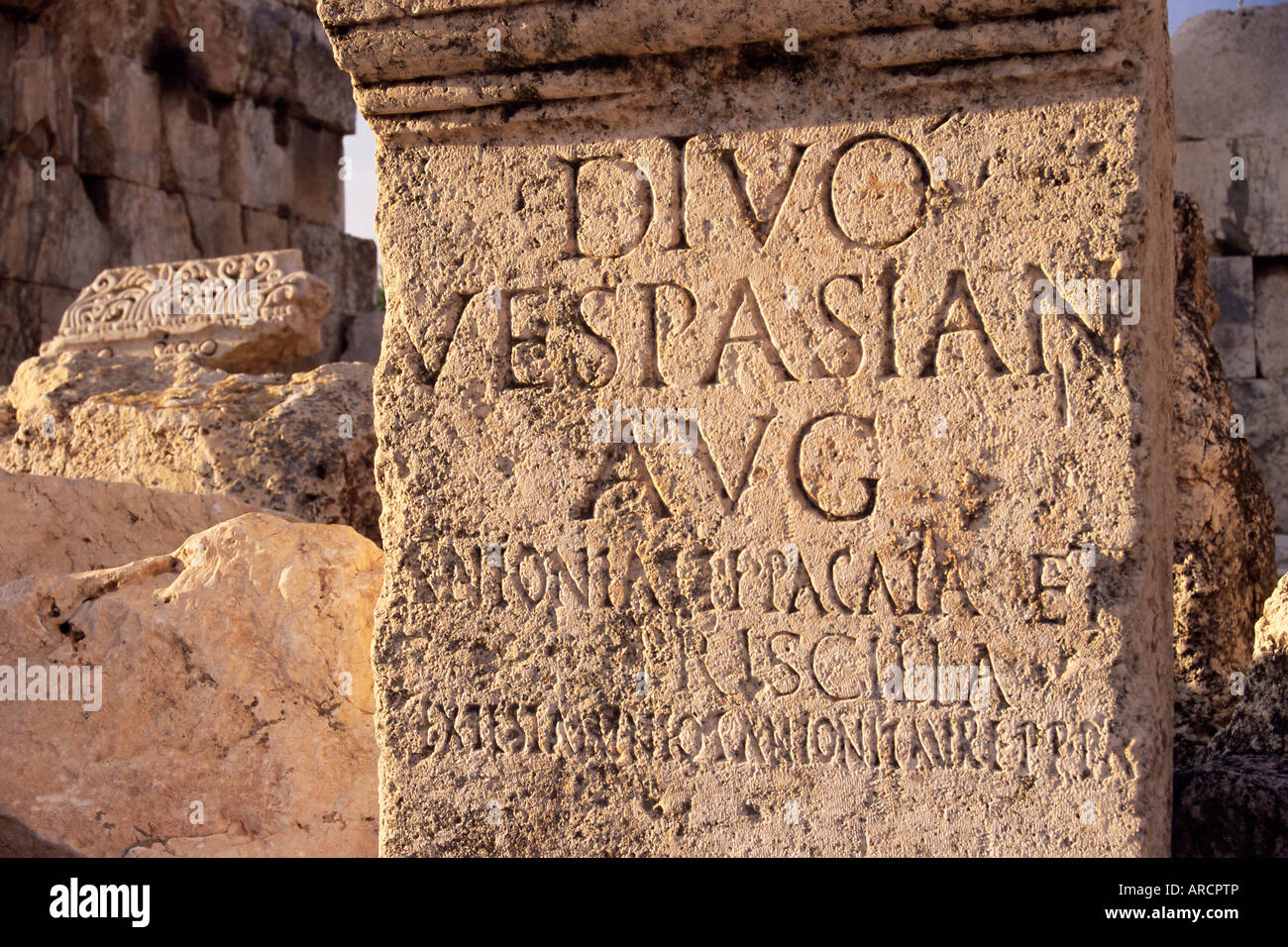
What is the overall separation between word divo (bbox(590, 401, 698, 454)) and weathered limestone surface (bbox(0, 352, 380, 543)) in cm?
168

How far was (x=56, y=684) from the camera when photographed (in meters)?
2.67

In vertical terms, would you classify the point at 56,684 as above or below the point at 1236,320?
below

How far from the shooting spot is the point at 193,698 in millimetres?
2680

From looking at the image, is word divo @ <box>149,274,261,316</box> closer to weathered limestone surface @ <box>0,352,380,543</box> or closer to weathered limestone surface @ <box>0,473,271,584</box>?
weathered limestone surface @ <box>0,352,380,543</box>

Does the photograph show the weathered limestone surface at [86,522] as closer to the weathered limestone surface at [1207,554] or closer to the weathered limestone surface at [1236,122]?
the weathered limestone surface at [1207,554]

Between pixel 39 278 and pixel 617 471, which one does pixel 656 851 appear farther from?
pixel 39 278

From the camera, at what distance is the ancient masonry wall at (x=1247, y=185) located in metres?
7.77

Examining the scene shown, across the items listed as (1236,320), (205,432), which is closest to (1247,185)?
(1236,320)

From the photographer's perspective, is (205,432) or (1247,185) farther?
(1247,185)

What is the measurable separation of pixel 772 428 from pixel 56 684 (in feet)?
4.93

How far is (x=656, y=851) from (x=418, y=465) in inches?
31.7

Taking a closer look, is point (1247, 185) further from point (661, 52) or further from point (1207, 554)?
point (661, 52)

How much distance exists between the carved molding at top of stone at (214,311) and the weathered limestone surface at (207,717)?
162 inches
